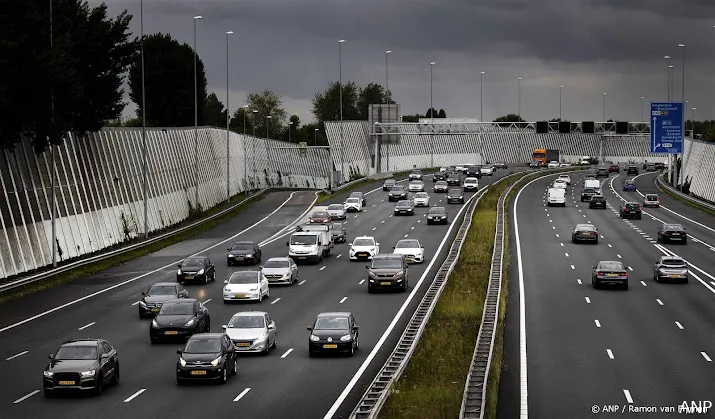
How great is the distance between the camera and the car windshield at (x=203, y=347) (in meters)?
34.8

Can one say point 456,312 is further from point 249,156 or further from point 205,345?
point 249,156

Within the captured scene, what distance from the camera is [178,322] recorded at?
4234 centimetres

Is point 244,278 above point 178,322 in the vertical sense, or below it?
above

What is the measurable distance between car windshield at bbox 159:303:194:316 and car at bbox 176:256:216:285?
56.9 ft

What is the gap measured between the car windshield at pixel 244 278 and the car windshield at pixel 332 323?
1393 centimetres

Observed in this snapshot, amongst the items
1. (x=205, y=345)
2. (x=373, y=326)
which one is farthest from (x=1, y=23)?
(x=205, y=345)

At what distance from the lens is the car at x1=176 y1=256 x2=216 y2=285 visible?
60781 millimetres

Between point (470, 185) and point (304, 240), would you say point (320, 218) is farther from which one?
point (470, 185)

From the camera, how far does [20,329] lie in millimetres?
46812

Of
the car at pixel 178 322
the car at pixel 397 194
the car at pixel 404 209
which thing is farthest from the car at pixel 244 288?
the car at pixel 397 194

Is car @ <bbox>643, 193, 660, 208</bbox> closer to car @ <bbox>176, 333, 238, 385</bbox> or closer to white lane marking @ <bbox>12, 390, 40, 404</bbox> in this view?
car @ <bbox>176, 333, 238, 385</bbox>

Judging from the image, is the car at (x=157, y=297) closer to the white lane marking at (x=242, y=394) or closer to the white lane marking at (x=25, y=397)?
the white lane marking at (x=25, y=397)

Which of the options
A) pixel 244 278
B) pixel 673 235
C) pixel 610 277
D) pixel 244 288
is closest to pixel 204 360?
pixel 244 288

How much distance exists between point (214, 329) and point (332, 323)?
6769 millimetres
